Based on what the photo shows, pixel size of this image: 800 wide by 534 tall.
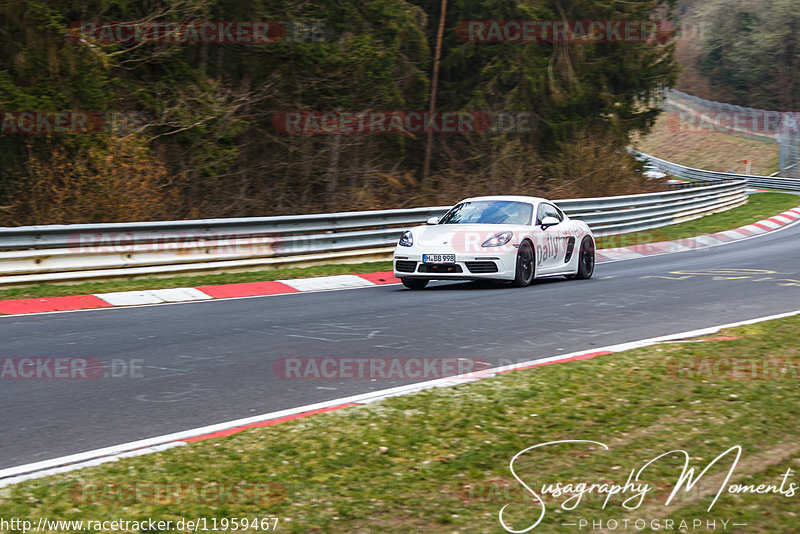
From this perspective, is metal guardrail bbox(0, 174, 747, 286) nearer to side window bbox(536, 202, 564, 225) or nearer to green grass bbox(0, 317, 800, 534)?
side window bbox(536, 202, 564, 225)

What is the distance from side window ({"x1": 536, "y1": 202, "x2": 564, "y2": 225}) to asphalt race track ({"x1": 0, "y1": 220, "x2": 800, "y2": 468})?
1.02 meters

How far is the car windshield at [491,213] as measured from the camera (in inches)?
534

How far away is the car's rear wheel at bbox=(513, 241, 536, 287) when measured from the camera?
42.4 feet

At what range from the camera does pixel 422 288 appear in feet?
43.6

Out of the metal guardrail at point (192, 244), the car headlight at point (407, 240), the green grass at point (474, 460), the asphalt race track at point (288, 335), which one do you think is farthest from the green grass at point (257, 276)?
the green grass at point (474, 460)

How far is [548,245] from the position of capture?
13617mm

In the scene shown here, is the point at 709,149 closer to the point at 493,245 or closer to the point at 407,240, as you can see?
the point at 493,245

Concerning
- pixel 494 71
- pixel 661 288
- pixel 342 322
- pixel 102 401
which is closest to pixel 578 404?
pixel 102 401

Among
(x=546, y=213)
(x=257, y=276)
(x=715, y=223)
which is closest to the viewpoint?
(x=546, y=213)

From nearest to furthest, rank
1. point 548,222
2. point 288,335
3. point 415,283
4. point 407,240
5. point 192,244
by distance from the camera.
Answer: point 288,335 < point 407,240 < point 415,283 < point 548,222 < point 192,244

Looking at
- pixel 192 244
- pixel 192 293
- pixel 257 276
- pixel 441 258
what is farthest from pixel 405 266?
pixel 192 244

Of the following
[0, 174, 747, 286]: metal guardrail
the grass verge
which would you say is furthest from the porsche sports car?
the grass verge

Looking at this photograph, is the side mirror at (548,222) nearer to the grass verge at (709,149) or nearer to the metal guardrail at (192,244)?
the metal guardrail at (192,244)

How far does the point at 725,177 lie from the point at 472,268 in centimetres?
4154
